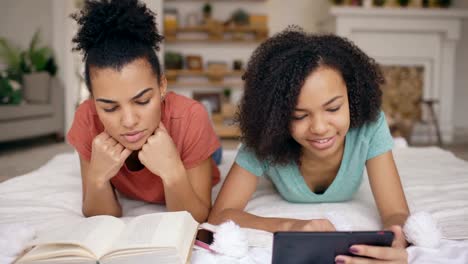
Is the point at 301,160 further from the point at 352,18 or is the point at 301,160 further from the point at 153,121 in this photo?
the point at 352,18

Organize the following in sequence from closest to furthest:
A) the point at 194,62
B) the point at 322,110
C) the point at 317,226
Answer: the point at 317,226, the point at 322,110, the point at 194,62

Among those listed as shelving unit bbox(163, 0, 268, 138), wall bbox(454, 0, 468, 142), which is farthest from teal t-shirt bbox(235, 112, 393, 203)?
wall bbox(454, 0, 468, 142)

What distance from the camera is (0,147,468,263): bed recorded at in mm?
1132

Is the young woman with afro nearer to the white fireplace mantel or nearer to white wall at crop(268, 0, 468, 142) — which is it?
the white fireplace mantel

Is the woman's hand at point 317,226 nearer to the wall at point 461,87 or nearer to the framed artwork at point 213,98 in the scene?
the framed artwork at point 213,98

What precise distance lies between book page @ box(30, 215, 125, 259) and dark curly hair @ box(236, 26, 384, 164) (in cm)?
44

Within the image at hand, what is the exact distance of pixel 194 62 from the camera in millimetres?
5707

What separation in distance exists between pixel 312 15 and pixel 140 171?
491cm

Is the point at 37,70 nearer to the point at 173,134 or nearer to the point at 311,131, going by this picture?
the point at 173,134

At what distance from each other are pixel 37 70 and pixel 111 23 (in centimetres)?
462

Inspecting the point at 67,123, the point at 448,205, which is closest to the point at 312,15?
the point at 67,123

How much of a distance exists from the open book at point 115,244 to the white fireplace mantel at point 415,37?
441 centimetres

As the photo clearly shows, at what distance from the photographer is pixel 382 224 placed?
1.22 metres

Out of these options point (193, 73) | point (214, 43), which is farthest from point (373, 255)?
point (214, 43)
